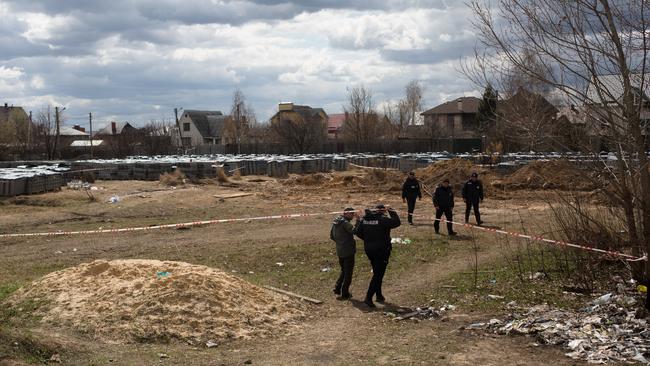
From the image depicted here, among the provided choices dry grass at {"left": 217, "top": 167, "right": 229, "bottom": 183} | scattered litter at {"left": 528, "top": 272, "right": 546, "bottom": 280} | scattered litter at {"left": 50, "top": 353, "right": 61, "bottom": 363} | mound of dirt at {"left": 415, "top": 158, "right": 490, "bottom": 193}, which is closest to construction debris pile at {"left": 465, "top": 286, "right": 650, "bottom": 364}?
scattered litter at {"left": 528, "top": 272, "right": 546, "bottom": 280}

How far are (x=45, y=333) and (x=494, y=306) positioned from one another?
647 centimetres

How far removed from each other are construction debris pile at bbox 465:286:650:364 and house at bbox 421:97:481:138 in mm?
62571

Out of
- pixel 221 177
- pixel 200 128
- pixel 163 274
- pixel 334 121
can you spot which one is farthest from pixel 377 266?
pixel 334 121

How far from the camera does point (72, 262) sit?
584 inches

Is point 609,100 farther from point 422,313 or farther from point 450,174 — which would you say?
point 450,174

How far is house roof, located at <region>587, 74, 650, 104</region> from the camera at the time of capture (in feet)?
29.8

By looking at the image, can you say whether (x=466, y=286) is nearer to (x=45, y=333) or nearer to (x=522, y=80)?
(x=522, y=80)

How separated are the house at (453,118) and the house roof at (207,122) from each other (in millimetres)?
31156

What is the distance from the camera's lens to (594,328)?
8266mm

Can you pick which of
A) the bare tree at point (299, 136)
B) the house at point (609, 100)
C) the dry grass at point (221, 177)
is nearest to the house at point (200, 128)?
the bare tree at point (299, 136)

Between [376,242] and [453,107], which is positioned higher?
[453,107]

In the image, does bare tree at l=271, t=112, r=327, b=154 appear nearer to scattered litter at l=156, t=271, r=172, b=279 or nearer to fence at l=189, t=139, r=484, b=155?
fence at l=189, t=139, r=484, b=155

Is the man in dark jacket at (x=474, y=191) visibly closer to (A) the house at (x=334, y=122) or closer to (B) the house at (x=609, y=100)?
(B) the house at (x=609, y=100)

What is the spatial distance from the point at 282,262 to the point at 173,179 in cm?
2126
